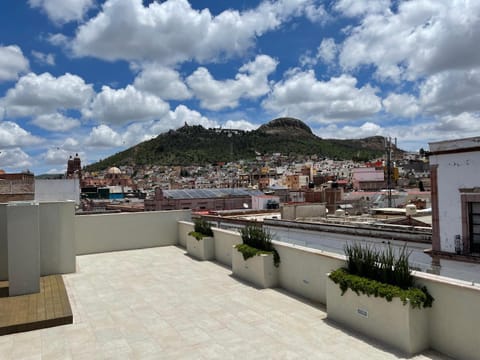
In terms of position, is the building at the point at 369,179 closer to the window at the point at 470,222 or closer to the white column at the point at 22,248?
the window at the point at 470,222

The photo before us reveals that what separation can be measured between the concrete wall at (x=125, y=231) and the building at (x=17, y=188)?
500cm

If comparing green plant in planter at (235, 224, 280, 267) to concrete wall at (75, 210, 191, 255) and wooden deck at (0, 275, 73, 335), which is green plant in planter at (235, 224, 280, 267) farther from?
concrete wall at (75, 210, 191, 255)

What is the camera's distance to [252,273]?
888cm

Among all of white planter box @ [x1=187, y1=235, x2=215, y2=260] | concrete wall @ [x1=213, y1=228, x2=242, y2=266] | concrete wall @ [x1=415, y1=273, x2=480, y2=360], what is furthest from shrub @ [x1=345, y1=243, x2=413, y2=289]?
white planter box @ [x1=187, y1=235, x2=215, y2=260]

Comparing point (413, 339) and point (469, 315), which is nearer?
point (469, 315)

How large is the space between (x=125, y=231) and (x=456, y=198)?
10821mm

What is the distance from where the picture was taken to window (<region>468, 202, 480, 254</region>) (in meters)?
7.55

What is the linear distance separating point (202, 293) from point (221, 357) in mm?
3169

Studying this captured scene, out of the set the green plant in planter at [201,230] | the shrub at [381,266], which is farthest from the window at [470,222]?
the green plant in planter at [201,230]

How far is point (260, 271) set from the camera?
336 inches

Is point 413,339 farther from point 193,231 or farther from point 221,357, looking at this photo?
point 193,231

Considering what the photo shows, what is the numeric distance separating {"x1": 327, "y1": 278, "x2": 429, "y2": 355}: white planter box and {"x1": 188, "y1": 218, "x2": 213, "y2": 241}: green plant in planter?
6.29 metres

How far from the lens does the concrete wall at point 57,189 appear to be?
2600 cm

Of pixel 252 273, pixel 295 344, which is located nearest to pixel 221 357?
pixel 295 344
